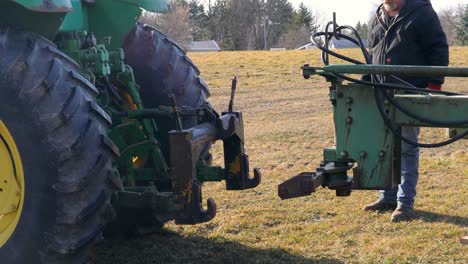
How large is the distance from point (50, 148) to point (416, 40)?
3227mm

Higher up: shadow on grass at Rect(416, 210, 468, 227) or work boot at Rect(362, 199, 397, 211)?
work boot at Rect(362, 199, 397, 211)

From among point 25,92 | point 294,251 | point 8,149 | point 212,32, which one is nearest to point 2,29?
point 25,92

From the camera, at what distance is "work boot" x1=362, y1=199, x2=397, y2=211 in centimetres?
603

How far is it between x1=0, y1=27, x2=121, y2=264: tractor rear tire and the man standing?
268 centimetres

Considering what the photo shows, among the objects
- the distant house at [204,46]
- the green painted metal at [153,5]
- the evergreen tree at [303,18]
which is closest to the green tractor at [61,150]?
the green painted metal at [153,5]

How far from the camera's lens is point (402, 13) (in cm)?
558

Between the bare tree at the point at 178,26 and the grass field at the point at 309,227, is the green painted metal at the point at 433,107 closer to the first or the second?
the grass field at the point at 309,227

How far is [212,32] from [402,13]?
5870 cm

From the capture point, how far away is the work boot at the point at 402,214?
572cm

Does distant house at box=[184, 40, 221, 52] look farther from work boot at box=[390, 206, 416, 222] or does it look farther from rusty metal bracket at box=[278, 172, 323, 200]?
rusty metal bracket at box=[278, 172, 323, 200]

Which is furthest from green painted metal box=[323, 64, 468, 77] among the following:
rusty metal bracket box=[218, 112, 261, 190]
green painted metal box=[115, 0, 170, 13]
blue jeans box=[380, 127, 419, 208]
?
blue jeans box=[380, 127, 419, 208]

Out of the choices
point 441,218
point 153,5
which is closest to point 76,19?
point 153,5

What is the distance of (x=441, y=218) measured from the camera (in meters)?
5.78

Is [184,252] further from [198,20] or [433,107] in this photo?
[198,20]
